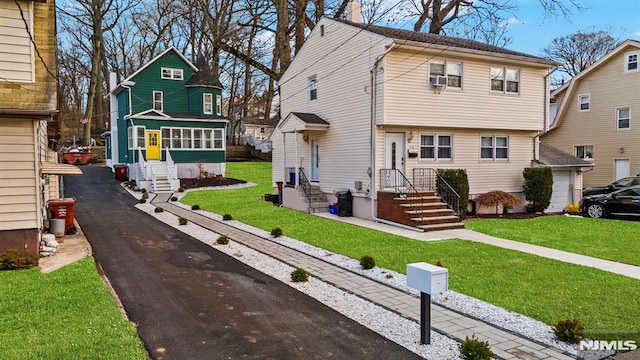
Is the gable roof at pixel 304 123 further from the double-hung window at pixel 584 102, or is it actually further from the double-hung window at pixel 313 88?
the double-hung window at pixel 584 102

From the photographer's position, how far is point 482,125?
17.1 m

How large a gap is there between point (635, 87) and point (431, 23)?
12231 millimetres

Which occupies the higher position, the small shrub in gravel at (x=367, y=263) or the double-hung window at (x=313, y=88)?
the double-hung window at (x=313, y=88)

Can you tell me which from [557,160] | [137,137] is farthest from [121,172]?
[557,160]

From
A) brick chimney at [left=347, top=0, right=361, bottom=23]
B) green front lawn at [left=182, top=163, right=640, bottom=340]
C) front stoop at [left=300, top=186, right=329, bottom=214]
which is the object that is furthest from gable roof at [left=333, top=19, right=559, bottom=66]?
green front lawn at [left=182, top=163, right=640, bottom=340]

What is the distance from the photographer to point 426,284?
5.10 m

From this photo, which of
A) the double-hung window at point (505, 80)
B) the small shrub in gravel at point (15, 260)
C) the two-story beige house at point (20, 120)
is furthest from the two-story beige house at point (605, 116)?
the small shrub in gravel at point (15, 260)

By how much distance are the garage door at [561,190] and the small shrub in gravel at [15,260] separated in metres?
19.2

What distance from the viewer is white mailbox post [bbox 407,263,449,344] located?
199 inches

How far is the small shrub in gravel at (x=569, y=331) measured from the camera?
5156mm

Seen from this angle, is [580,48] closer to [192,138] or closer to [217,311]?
[192,138]

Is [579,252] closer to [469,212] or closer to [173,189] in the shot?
[469,212]

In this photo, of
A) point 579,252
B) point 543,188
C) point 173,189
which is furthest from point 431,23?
point 579,252

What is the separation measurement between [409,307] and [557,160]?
16320 mm
